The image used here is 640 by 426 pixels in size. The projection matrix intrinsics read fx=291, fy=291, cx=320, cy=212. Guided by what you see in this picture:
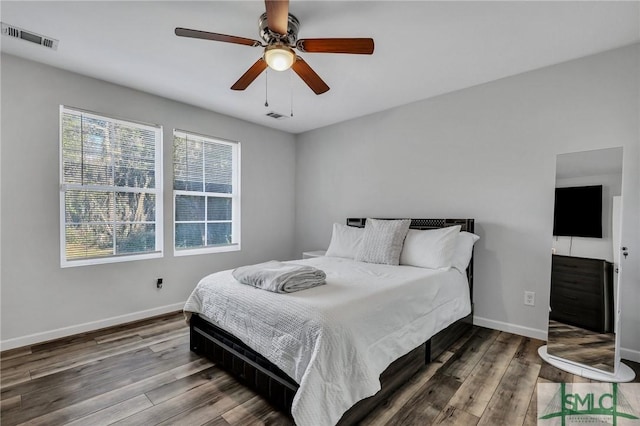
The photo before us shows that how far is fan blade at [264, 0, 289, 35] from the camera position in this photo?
1.50 m

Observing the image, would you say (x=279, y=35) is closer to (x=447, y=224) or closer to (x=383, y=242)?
(x=383, y=242)

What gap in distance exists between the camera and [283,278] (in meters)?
1.95

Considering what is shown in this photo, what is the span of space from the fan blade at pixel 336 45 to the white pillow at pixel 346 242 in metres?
2.06

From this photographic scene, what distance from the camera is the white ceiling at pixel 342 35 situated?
191 cm

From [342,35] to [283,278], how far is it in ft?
6.05

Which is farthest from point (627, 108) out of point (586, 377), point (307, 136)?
point (307, 136)

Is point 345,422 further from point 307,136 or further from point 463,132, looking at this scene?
point 307,136

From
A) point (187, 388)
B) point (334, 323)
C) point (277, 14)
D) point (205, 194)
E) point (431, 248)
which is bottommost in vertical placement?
point (187, 388)

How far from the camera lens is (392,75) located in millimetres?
2801

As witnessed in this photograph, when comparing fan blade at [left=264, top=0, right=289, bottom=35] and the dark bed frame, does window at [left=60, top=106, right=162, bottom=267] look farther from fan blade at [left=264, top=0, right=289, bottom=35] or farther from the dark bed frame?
fan blade at [left=264, top=0, right=289, bottom=35]

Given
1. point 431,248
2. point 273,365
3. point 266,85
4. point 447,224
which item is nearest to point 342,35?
point 266,85

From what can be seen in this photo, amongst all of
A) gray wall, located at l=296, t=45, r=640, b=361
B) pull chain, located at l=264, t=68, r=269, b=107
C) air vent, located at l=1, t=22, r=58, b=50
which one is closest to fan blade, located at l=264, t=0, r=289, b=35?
A: pull chain, located at l=264, t=68, r=269, b=107

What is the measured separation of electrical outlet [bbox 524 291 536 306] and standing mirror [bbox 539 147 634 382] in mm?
259

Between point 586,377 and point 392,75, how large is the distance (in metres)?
2.89
